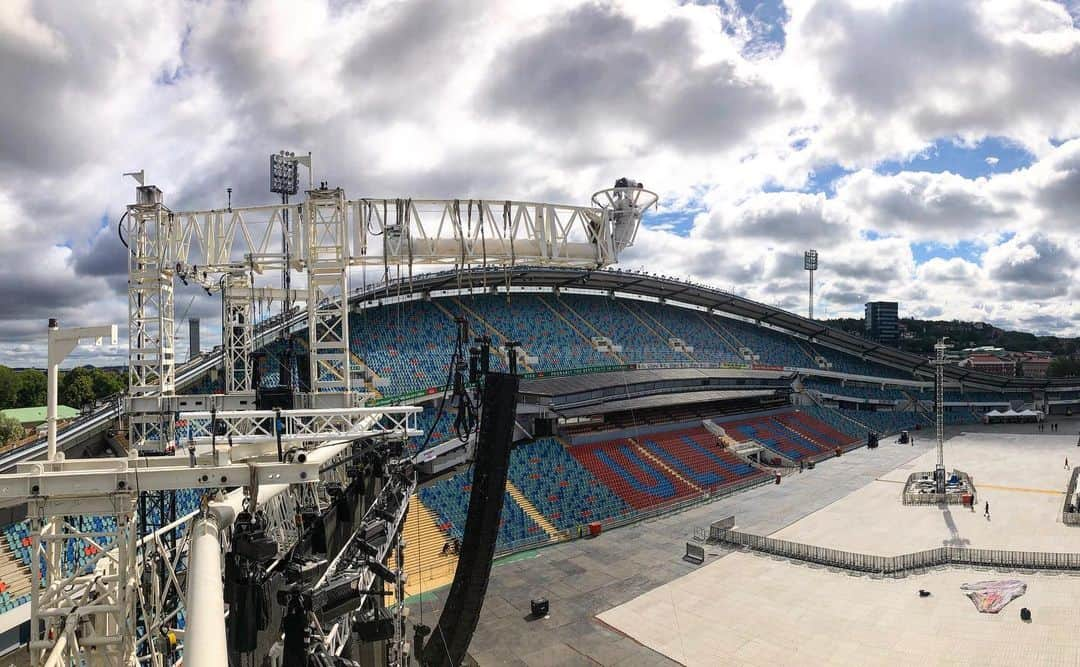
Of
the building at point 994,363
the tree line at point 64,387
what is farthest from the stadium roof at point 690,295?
the building at point 994,363

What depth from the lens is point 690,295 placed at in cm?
5512

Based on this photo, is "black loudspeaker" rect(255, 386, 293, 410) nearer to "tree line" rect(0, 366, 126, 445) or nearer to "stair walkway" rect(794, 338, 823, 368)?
"tree line" rect(0, 366, 126, 445)

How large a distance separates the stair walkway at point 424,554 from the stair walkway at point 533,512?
187 inches

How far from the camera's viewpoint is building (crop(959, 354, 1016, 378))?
109438 mm

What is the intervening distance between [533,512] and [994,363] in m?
128

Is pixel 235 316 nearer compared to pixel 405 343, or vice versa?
pixel 235 316

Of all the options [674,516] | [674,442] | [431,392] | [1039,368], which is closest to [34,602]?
[431,392]

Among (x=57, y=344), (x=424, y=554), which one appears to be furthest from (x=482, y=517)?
(x=424, y=554)

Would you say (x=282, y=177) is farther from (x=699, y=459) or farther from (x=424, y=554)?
(x=699, y=459)

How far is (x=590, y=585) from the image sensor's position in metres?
22.2

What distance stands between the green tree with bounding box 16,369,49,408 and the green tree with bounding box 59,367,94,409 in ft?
11.5

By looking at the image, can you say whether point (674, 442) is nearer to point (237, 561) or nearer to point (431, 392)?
point (431, 392)

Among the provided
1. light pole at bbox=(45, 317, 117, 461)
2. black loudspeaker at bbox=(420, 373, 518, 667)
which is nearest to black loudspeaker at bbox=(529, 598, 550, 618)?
black loudspeaker at bbox=(420, 373, 518, 667)

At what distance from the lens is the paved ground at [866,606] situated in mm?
16922
